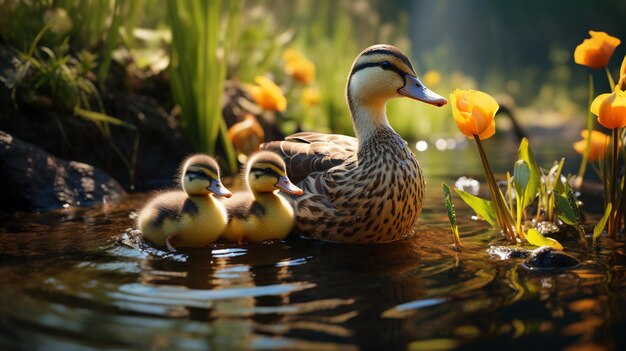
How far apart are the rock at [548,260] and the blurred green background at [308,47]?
12.4ft

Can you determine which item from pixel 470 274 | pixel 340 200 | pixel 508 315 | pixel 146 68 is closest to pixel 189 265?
pixel 340 200

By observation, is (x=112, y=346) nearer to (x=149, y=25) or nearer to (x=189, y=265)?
(x=189, y=265)

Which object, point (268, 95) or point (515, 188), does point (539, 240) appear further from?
point (268, 95)

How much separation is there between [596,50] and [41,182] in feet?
12.0

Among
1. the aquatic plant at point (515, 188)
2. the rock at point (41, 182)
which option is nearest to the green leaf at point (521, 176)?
the aquatic plant at point (515, 188)

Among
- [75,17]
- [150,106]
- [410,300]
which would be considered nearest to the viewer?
[410,300]

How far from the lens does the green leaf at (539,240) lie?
3.54 m

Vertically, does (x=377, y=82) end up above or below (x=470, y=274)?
above

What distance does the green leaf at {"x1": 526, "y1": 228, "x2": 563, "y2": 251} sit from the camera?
3.54 m

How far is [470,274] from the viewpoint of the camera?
313 cm

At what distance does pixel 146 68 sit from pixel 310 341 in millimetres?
5345

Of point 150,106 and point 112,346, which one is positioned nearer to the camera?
point 112,346

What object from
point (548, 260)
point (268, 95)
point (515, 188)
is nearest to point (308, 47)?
point (268, 95)

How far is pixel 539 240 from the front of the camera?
140 inches
